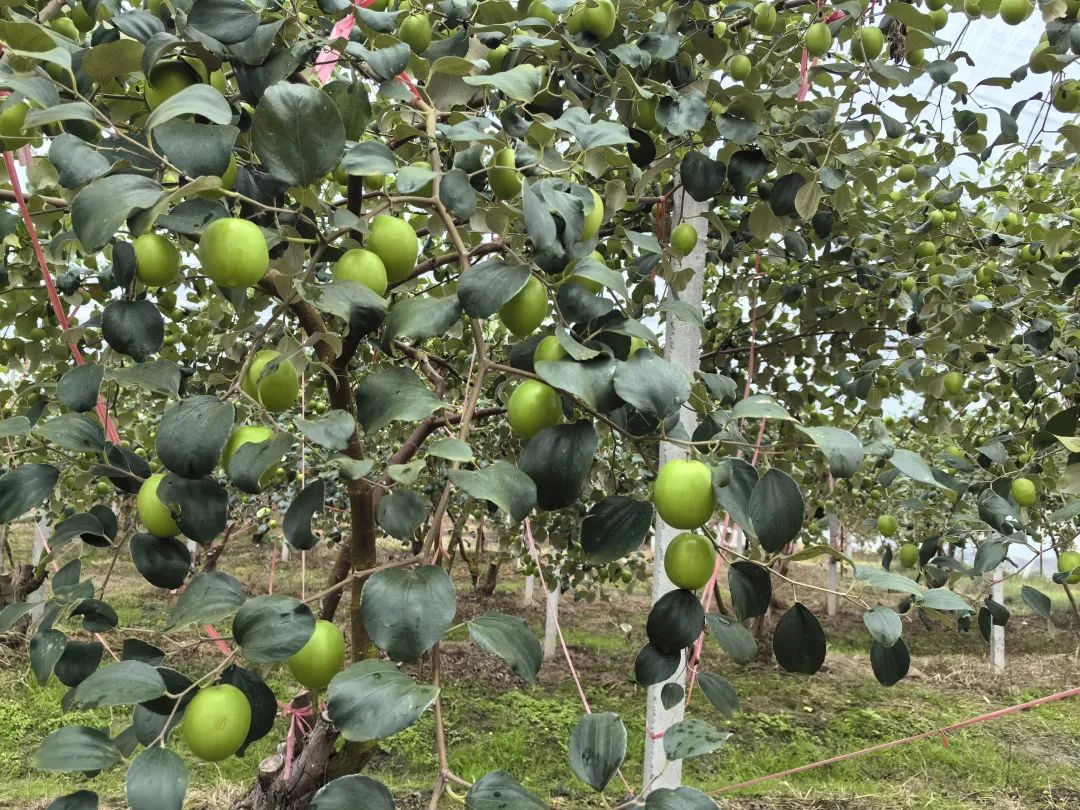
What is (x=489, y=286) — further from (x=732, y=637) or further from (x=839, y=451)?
(x=732, y=637)

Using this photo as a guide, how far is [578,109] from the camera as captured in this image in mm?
670

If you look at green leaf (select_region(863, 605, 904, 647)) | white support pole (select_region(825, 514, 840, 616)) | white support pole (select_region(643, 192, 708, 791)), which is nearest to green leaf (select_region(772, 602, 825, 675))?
green leaf (select_region(863, 605, 904, 647))

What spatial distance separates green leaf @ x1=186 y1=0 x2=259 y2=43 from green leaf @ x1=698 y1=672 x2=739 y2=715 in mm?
631

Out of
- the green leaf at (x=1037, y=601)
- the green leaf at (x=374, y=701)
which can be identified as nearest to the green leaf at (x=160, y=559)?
the green leaf at (x=374, y=701)

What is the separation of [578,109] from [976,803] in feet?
11.2

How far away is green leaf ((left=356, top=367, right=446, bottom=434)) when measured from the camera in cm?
51

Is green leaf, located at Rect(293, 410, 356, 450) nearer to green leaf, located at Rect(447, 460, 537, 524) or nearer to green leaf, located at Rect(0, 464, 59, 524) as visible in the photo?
green leaf, located at Rect(447, 460, 537, 524)

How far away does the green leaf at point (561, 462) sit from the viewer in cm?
53

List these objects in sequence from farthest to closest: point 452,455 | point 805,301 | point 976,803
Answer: point 976,803, point 805,301, point 452,455

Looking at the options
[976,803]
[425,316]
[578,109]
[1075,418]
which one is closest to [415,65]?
[578,109]

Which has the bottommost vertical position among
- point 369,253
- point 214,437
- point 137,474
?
point 137,474

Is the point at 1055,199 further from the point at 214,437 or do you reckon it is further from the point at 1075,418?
the point at 214,437

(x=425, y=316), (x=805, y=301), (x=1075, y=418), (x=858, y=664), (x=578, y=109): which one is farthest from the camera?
(x=858, y=664)

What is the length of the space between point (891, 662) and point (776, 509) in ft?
0.65
